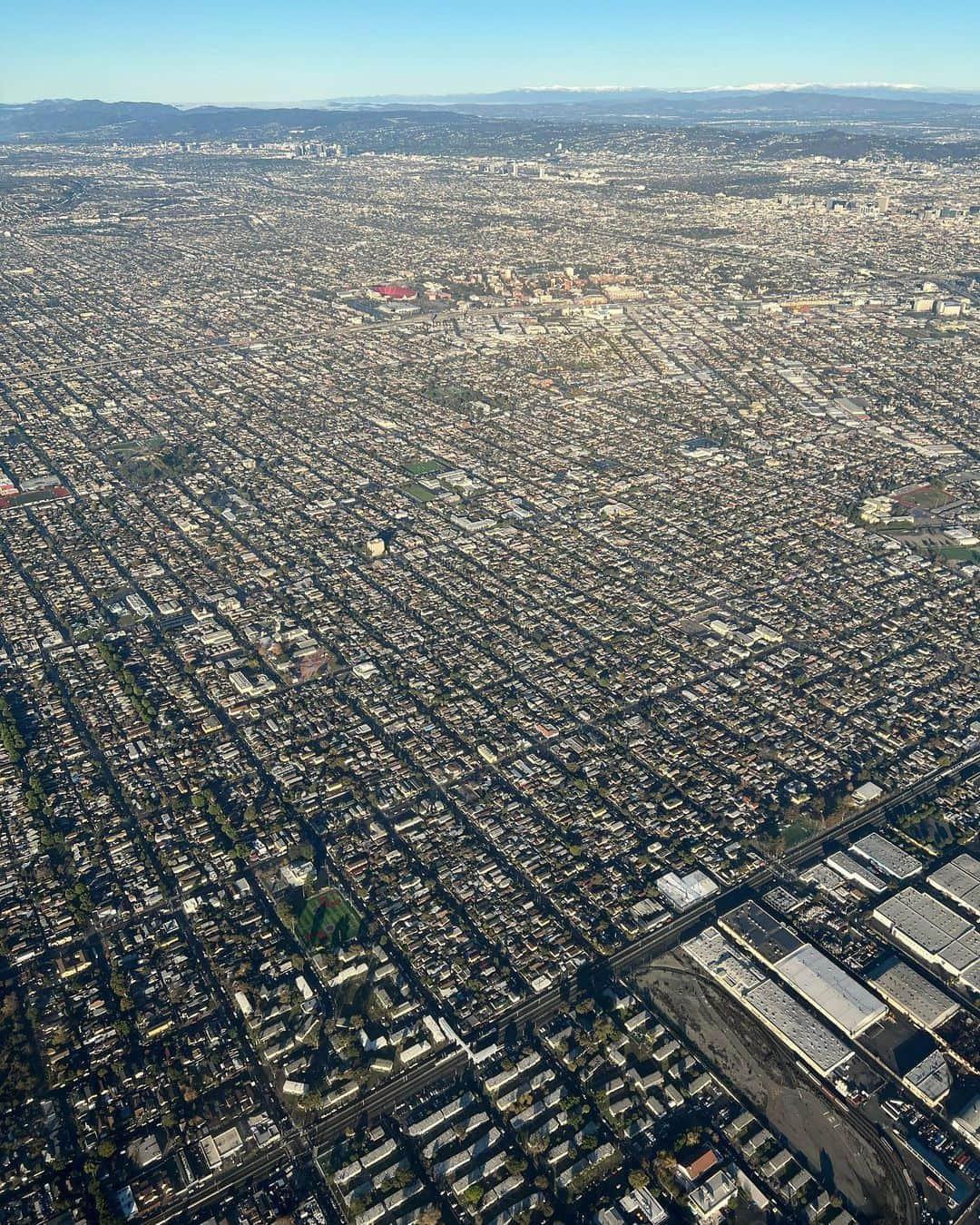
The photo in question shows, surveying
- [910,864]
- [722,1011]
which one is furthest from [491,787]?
[910,864]

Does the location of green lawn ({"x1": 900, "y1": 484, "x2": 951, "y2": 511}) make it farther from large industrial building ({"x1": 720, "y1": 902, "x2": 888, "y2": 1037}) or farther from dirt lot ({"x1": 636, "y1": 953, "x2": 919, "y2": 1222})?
dirt lot ({"x1": 636, "y1": 953, "x2": 919, "y2": 1222})

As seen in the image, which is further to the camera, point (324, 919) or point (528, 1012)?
point (324, 919)

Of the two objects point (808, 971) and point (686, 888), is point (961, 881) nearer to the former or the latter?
point (808, 971)

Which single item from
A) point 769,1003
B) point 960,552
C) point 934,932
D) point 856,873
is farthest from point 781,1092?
point 960,552

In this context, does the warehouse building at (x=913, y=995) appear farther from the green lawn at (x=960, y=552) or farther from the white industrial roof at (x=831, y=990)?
the green lawn at (x=960, y=552)

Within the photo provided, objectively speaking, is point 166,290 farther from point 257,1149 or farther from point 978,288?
point 257,1149

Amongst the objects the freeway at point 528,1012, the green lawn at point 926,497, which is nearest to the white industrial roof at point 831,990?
the freeway at point 528,1012

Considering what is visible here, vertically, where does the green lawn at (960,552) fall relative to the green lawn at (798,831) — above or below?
above
